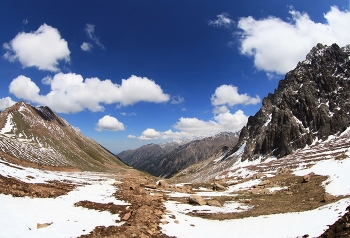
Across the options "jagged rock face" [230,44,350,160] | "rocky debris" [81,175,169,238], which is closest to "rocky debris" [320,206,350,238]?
"rocky debris" [81,175,169,238]

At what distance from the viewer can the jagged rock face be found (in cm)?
13875

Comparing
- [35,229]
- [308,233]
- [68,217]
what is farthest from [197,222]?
[35,229]

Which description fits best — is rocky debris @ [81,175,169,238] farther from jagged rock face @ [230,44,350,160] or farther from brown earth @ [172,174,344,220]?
jagged rock face @ [230,44,350,160]

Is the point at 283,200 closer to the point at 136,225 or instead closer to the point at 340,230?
the point at 340,230

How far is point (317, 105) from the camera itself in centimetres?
15175

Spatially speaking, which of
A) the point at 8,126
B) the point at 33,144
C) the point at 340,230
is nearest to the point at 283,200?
the point at 340,230

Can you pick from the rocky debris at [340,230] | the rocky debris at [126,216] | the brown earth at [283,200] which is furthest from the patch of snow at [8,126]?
the rocky debris at [340,230]

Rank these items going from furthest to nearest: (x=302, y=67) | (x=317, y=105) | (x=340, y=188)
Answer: (x=302, y=67) → (x=317, y=105) → (x=340, y=188)

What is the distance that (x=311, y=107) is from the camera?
151 metres

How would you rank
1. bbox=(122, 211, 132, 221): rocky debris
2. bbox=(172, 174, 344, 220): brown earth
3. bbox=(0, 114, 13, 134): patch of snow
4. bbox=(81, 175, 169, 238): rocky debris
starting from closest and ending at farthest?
bbox=(81, 175, 169, 238): rocky debris
bbox=(122, 211, 132, 221): rocky debris
bbox=(172, 174, 344, 220): brown earth
bbox=(0, 114, 13, 134): patch of snow

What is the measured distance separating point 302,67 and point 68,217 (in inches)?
7662

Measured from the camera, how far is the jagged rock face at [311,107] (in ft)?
455

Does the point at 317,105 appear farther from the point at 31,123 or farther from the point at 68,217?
the point at 31,123

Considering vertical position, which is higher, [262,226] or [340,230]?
[340,230]
